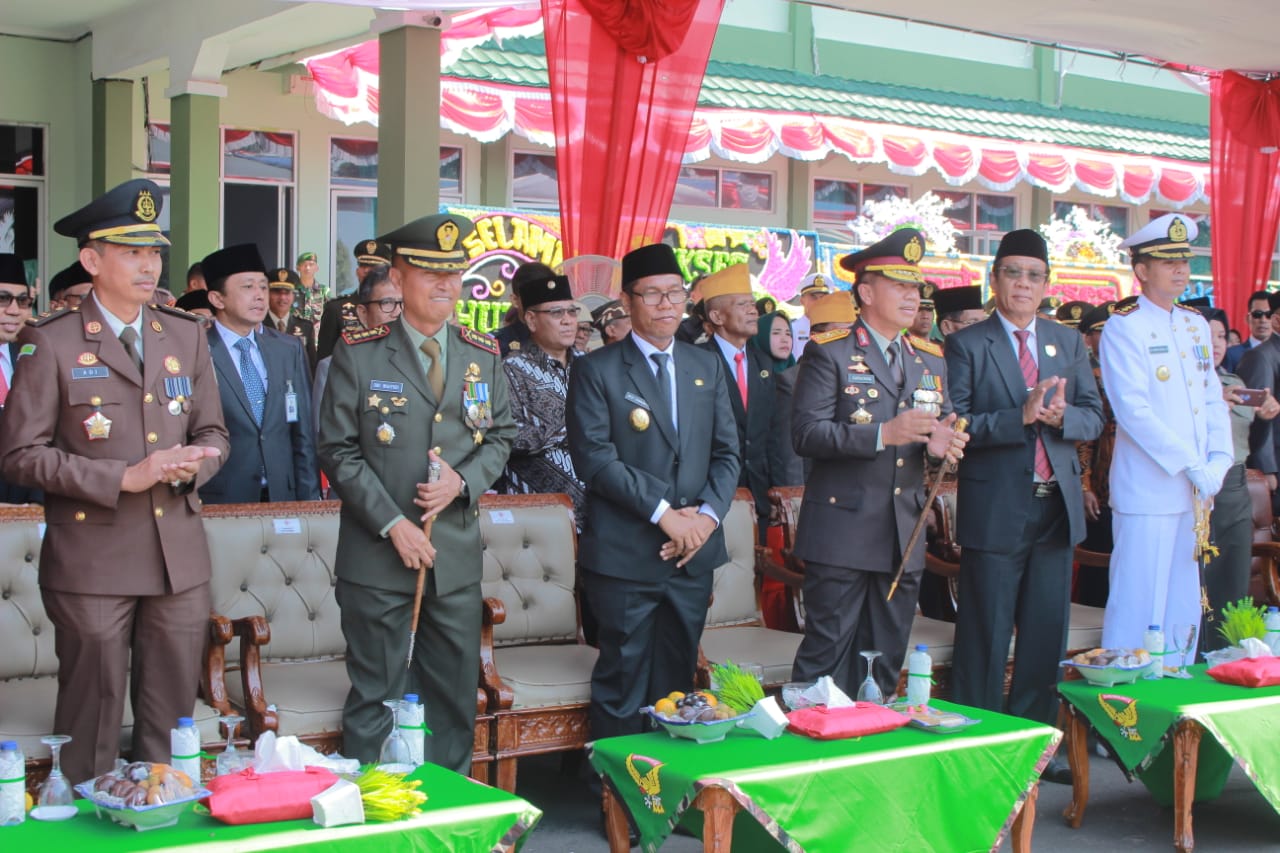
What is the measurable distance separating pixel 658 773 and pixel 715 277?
340 cm

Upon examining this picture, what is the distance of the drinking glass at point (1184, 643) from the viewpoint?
15.9ft

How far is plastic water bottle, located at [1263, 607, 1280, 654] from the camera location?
502 centimetres

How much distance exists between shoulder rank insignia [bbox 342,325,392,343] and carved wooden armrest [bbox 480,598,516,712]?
3.01 ft

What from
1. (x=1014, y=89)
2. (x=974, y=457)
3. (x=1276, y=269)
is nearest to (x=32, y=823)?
(x=974, y=457)

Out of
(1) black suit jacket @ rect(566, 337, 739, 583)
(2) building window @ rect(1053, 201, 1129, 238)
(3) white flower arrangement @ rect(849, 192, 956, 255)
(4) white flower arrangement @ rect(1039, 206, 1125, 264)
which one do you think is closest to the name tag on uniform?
(1) black suit jacket @ rect(566, 337, 739, 583)

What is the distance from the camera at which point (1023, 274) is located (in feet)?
17.5

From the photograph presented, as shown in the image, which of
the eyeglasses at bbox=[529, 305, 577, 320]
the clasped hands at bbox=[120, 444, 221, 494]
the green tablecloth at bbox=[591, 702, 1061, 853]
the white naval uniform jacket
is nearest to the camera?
the green tablecloth at bbox=[591, 702, 1061, 853]

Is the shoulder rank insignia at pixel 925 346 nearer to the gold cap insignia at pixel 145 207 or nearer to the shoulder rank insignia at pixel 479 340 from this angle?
the shoulder rank insignia at pixel 479 340

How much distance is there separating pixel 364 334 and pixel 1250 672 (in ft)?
9.48

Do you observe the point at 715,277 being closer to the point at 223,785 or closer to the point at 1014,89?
the point at 223,785

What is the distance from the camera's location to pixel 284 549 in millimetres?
4918

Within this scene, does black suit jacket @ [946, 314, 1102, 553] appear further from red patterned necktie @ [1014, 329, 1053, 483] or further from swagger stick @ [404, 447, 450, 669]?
swagger stick @ [404, 447, 450, 669]

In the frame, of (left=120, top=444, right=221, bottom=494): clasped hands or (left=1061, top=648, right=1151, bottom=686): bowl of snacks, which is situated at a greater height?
(left=120, top=444, right=221, bottom=494): clasped hands

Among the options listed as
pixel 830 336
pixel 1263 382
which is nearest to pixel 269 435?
pixel 830 336
